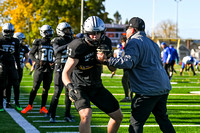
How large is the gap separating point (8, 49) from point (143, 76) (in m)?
4.93

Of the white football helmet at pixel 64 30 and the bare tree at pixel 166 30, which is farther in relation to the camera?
the bare tree at pixel 166 30

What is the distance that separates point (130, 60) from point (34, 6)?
4358cm

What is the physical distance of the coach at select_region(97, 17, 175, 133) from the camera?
4.75 metres

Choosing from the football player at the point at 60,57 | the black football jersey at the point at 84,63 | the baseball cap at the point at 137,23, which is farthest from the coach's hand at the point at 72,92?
the football player at the point at 60,57

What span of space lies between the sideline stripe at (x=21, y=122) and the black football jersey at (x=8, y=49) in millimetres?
1205

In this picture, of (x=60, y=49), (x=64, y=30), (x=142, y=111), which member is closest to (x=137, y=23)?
(x=142, y=111)

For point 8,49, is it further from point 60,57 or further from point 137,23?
point 137,23

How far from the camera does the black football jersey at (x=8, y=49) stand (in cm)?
888

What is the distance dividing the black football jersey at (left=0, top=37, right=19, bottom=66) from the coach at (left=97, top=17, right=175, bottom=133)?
4.56 m

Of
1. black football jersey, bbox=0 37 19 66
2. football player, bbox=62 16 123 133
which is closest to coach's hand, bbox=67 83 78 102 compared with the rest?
football player, bbox=62 16 123 133

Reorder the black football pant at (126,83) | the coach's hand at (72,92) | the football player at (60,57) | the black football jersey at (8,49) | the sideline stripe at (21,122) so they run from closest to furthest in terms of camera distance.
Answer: the coach's hand at (72,92) < the sideline stripe at (21,122) < the football player at (60,57) < the black football jersey at (8,49) < the black football pant at (126,83)

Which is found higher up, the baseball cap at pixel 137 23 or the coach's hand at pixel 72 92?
the baseball cap at pixel 137 23

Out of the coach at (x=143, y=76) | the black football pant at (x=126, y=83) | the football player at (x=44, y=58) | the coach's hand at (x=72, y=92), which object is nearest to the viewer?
the coach at (x=143, y=76)

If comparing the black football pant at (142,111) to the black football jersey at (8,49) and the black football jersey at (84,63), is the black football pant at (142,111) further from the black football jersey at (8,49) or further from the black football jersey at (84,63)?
the black football jersey at (8,49)
